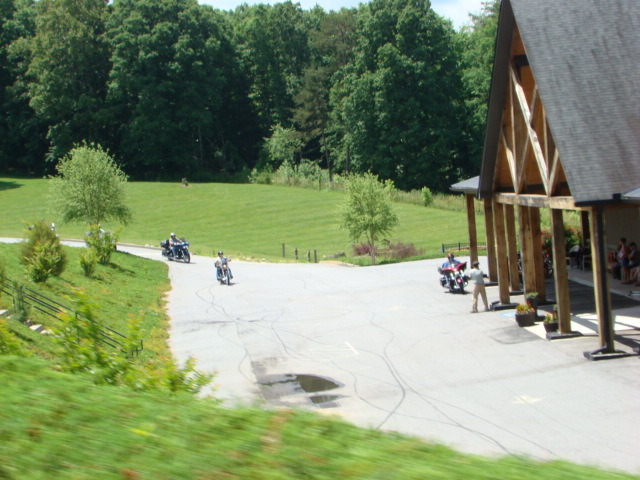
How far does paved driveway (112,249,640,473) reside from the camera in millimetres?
10500

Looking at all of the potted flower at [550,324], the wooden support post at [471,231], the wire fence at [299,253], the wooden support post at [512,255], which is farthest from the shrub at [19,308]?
the wire fence at [299,253]

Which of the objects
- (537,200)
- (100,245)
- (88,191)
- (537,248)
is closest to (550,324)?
(537,200)

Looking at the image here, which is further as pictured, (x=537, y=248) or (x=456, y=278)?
(x=456, y=278)

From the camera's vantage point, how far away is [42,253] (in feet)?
69.8

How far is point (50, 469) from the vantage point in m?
4.61

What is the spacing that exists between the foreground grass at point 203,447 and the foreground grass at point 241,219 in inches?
1370

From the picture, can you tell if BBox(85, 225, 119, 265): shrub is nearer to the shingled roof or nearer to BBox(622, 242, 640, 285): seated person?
the shingled roof

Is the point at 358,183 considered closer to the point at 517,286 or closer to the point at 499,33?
the point at 517,286

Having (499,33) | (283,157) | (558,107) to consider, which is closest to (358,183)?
(499,33)

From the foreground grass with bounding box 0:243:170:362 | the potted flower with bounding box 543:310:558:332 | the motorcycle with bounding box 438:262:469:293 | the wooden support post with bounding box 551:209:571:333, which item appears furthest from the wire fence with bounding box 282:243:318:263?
the wooden support post with bounding box 551:209:571:333

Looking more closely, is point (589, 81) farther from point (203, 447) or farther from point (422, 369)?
point (203, 447)

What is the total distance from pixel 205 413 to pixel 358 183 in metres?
33.0

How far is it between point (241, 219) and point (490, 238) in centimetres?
3502

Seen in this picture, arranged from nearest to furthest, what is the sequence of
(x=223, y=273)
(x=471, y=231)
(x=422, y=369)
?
(x=422, y=369) < (x=471, y=231) < (x=223, y=273)
